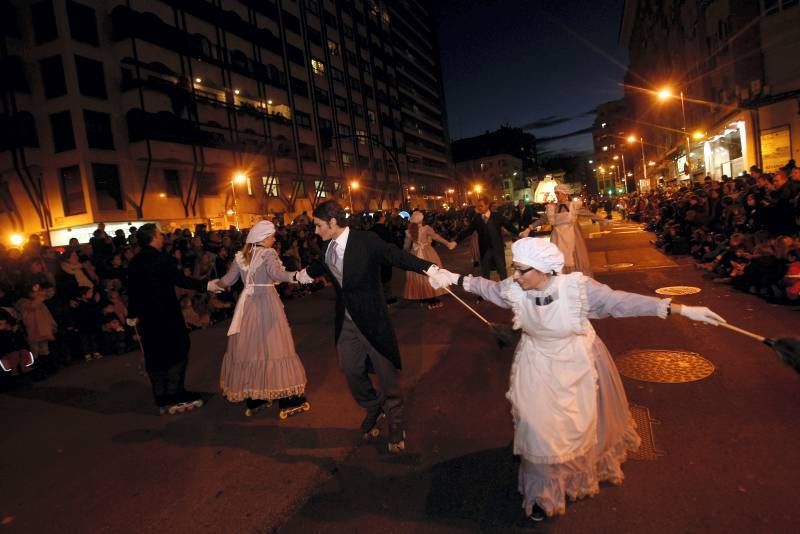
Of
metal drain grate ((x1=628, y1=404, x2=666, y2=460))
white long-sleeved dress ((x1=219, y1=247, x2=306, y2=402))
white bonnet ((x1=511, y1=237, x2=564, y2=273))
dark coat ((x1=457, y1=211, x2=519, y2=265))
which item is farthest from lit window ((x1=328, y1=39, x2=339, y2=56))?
white bonnet ((x1=511, y1=237, x2=564, y2=273))

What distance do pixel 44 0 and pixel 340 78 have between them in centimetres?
3098

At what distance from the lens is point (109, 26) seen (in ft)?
87.4

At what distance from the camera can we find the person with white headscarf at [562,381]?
130 inches

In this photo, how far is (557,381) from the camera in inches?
131

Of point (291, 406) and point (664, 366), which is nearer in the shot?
point (291, 406)

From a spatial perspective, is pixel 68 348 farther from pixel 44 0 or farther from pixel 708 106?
pixel 708 106

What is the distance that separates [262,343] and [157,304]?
148cm

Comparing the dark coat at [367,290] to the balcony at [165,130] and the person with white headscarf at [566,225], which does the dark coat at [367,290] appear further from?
the balcony at [165,130]

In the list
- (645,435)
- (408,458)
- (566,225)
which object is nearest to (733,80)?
(566,225)

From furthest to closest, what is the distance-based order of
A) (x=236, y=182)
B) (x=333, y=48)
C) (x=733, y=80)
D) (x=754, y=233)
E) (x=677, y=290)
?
1. (x=333, y=48)
2. (x=236, y=182)
3. (x=733, y=80)
4. (x=677, y=290)
5. (x=754, y=233)

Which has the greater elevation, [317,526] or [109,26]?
[109,26]

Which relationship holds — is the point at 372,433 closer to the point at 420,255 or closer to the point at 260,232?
the point at 260,232

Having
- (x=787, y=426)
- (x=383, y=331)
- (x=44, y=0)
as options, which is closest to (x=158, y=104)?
(x=44, y=0)

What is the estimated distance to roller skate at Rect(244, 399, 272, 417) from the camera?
5.89m
